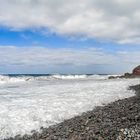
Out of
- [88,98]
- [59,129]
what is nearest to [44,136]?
[59,129]

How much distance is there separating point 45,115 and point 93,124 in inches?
150

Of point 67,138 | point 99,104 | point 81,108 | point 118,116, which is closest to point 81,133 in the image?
point 67,138

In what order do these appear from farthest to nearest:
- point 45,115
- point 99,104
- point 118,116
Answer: point 99,104 → point 45,115 → point 118,116

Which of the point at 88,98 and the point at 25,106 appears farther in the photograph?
the point at 88,98

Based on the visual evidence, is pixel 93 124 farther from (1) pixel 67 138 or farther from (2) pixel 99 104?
(2) pixel 99 104

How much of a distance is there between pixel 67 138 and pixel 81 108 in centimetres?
643

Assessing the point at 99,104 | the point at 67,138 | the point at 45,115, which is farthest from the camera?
the point at 99,104

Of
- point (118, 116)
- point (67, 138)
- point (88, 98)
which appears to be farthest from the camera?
point (88, 98)

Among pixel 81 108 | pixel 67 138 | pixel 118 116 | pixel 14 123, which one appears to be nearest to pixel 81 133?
pixel 67 138

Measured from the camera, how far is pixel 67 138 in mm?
9406

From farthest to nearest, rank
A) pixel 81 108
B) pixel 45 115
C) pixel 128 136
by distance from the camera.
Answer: pixel 81 108 < pixel 45 115 < pixel 128 136

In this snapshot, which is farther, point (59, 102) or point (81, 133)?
point (59, 102)

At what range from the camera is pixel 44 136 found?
1033 cm

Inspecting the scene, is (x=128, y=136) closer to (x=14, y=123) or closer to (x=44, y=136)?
(x=44, y=136)
